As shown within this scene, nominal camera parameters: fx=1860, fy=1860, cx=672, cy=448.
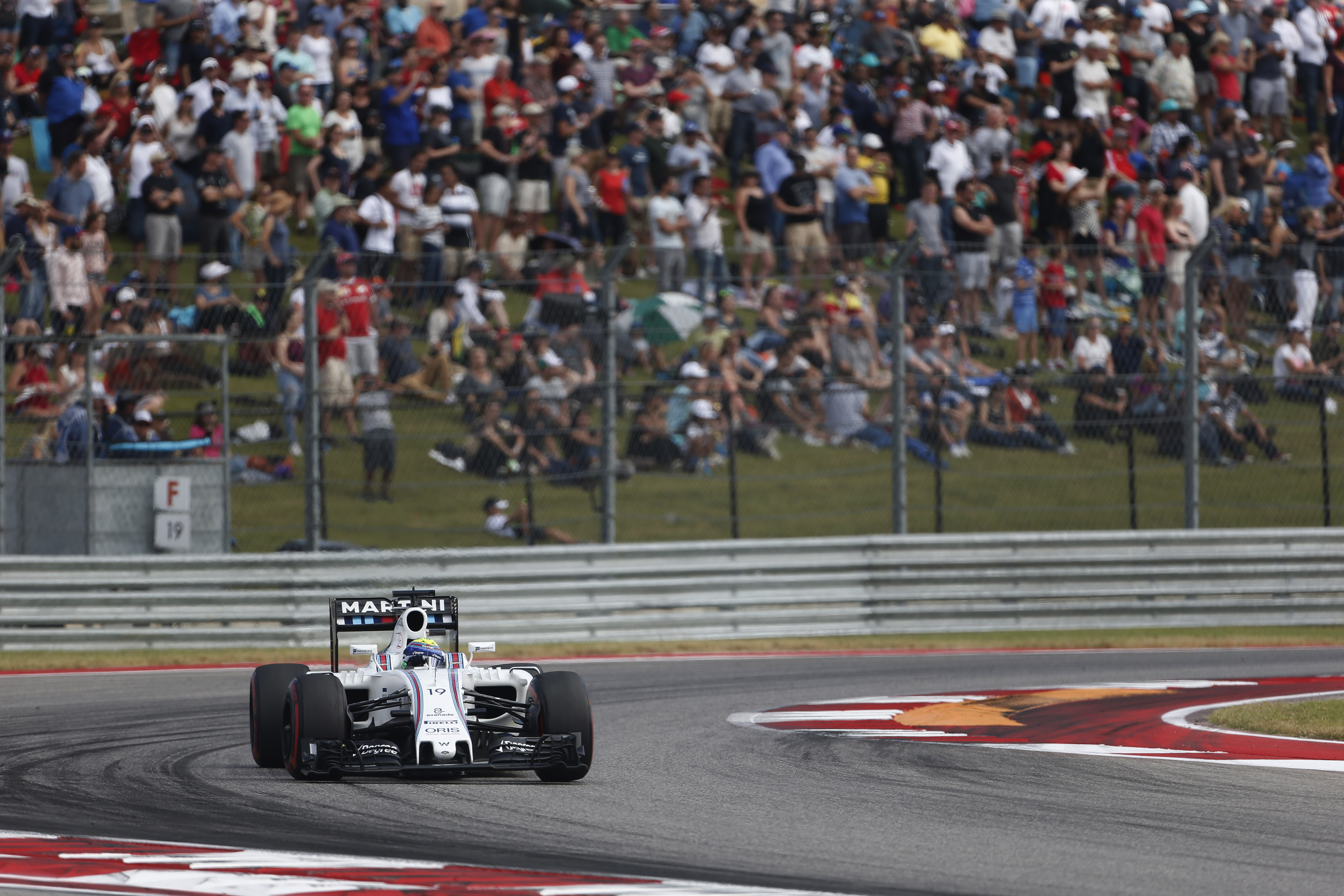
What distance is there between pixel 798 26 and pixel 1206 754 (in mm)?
14986

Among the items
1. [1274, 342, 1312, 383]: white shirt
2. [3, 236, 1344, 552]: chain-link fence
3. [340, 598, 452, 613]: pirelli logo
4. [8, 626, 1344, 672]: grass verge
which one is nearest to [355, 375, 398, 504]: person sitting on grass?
[3, 236, 1344, 552]: chain-link fence

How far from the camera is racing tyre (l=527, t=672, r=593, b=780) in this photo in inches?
303

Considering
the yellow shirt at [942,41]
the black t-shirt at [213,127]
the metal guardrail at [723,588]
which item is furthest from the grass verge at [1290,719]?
the yellow shirt at [942,41]

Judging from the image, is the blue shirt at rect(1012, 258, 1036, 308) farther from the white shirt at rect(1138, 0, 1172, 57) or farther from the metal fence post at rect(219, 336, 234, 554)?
the white shirt at rect(1138, 0, 1172, 57)

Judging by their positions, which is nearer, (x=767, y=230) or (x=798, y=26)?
(x=767, y=230)

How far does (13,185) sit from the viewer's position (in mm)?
16797

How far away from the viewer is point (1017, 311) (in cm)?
1475

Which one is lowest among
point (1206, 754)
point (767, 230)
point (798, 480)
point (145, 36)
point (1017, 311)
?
point (1206, 754)

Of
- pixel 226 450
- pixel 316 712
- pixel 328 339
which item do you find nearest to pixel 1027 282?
pixel 328 339

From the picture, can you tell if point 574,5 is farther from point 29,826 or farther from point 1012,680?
point 29,826

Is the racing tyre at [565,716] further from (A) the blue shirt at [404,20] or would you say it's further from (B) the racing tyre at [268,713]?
(A) the blue shirt at [404,20]

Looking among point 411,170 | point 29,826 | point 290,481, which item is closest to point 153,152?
point 411,170

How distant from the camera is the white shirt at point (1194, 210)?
19906 mm

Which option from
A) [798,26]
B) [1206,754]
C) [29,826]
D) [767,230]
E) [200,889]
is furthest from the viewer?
[798,26]
